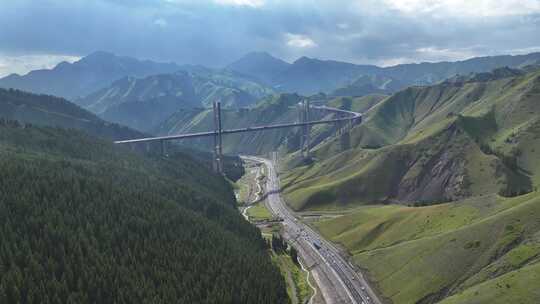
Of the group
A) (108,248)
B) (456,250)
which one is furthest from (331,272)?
(108,248)

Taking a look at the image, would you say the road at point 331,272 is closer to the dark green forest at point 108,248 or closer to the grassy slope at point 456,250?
the grassy slope at point 456,250

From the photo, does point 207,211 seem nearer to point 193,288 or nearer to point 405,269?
point 193,288

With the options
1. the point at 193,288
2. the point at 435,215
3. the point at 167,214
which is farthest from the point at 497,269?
the point at 167,214

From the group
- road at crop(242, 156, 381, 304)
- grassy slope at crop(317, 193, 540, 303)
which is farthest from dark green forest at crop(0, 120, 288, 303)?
grassy slope at crop(317, 193, 540, 303)

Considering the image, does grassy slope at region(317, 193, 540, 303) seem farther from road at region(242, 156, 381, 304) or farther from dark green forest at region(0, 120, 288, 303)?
dark green forest at region(0, 120, 288, 303)

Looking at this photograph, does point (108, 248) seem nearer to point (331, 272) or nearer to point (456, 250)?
point (331, 272)
